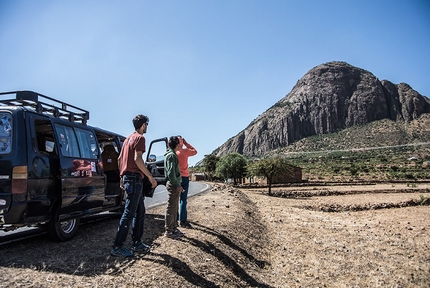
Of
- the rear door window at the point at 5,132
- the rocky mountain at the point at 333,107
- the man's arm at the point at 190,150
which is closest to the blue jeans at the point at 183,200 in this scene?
the man's arm at the point at 190,150

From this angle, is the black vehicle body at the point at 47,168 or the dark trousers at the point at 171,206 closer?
the black vehicle body at the point at 47,168

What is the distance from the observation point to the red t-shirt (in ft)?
15.3

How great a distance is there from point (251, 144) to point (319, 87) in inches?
2296

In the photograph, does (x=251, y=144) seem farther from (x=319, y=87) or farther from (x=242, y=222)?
(x=242, y=222)

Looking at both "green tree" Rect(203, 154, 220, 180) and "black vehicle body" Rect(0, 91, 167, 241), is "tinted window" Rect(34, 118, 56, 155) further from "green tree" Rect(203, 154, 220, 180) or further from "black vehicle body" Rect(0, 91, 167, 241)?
"green tree" Rect(203, 154, 220, 180)

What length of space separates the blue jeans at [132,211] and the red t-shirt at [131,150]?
115 millimetres

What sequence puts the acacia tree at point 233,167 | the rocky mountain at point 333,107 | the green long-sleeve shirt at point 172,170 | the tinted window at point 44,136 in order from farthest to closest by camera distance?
the rocky mountain at point 333,107 → the acacia tree at point 233,167 → the green long-sleeve shirt at point 172,170 → the tinted window at point 44,136

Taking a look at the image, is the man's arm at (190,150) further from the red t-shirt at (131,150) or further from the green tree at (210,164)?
the green tree at (210,164)

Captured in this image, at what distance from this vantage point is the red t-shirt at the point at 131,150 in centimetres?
465

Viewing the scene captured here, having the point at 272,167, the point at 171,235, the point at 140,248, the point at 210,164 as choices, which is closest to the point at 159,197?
the point at 171,235

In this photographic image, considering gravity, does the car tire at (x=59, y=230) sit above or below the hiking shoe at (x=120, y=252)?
above

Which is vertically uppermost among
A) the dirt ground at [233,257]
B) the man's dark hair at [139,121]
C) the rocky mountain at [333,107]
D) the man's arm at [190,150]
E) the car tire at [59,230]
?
the rocky mountain at [333,107]

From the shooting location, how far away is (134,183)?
15.5 ft

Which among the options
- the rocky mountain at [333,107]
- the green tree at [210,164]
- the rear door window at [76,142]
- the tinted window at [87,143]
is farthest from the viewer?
the rocky mountain at [333,107]
